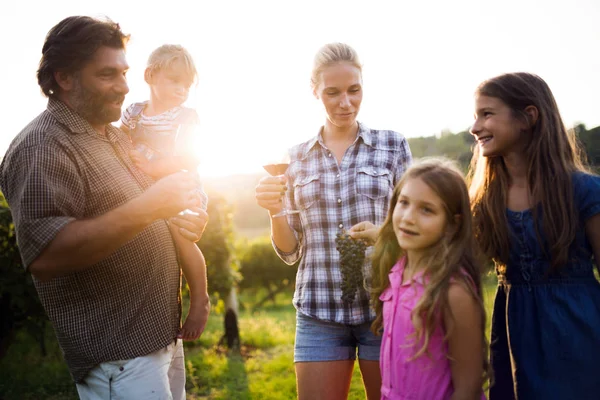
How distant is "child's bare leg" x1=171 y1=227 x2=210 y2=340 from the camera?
272 cm

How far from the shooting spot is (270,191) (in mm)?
2885

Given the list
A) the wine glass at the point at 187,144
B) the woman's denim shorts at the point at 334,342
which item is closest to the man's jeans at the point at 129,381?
the woman's denim shorts at the point at 334,342

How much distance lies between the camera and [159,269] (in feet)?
8.12

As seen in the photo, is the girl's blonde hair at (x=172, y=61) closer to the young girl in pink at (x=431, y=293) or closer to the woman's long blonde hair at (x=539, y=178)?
the young girl in pink at (x=431, y=293)

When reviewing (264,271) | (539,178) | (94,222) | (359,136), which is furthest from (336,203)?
(264,271)

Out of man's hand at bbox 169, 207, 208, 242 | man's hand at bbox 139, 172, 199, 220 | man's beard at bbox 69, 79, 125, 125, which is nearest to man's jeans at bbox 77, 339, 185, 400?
man's hand at bbox 169, 207, 208, 242

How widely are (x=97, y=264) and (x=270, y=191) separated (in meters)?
1.00

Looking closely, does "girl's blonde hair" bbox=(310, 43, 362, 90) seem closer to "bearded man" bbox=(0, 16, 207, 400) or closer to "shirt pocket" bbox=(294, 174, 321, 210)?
"shirt pocket" bbox=(294, 174, 321, 210)

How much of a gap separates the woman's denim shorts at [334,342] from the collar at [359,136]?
100 cm

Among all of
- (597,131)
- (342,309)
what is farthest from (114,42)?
(597,131)

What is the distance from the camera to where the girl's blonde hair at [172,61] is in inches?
135

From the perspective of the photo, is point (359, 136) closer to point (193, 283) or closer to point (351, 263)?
point (351, 263)

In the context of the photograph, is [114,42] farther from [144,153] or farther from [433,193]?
[433,193]

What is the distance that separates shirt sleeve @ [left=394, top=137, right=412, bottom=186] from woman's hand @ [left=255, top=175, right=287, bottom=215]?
0.64 meters
